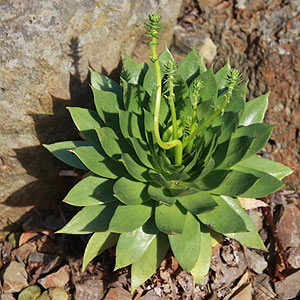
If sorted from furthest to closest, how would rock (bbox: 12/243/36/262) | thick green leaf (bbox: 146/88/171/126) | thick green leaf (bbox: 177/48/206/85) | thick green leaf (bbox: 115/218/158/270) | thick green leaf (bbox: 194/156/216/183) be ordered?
rock (bbox: 12/243/36/262) → thick green leaf (bbox: 177/48/206/85) → thick green leaf (bbox: 146/88/171/126) → thick green leaf (bbox: 115/218/158/270) → thick green leaf (bbox: 194/156/216/183)

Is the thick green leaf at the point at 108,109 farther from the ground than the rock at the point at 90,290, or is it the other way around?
the thick green leaf at the point at 108,109

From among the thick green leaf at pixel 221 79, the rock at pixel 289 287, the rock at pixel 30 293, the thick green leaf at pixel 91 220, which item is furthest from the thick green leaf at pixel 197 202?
the rock at pixel 30 293

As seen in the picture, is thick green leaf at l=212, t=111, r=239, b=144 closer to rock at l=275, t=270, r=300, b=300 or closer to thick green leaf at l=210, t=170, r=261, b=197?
thick green leaf at l=210, t=170, r=261, b=197

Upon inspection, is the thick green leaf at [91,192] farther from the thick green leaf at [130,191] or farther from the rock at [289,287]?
the rock at [289,287]

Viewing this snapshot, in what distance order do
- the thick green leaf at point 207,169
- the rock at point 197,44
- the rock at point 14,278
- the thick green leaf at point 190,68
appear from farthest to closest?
the rock at point 197,44, the rock at point 14,278, the thick green leaf at point 190,68, the thick green leaf at point 207,169

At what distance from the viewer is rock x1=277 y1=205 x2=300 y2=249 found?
2441mm

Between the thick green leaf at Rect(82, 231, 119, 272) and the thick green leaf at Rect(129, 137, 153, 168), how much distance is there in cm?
43

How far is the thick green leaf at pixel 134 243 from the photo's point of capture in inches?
71.1

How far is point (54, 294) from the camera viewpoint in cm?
229

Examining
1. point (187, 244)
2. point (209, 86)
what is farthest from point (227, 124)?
point (187, 244)

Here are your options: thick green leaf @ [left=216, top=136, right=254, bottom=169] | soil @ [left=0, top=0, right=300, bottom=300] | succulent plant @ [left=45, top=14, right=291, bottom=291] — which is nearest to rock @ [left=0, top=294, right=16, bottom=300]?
soil @ [left=0, top=0, right=300, bottom=300]

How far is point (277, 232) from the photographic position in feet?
8.11

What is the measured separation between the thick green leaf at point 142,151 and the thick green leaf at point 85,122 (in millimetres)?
254

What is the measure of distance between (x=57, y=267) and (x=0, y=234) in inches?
20.9
